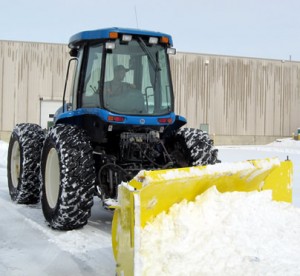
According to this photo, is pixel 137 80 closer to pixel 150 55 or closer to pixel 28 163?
pixel 150 55

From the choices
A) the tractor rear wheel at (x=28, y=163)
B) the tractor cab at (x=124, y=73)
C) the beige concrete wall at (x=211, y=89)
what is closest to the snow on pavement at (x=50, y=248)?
the tractor rear wheel at (x=28, y=163)

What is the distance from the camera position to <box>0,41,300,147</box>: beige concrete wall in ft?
76.7

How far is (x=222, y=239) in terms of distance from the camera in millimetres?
3033

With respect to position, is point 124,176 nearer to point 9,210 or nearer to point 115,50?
point 115,50

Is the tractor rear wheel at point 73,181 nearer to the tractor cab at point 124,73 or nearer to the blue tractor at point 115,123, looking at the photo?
the blue tractor at point 115,123

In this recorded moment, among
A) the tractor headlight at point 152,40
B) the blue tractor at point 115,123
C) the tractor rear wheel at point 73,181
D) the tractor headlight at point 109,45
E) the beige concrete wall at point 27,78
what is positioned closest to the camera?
the tractor rear wheel at point 73,181

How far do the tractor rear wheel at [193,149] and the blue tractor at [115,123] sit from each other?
12 mm

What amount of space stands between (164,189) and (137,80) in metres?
2.48

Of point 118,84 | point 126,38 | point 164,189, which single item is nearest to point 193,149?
point 118,84

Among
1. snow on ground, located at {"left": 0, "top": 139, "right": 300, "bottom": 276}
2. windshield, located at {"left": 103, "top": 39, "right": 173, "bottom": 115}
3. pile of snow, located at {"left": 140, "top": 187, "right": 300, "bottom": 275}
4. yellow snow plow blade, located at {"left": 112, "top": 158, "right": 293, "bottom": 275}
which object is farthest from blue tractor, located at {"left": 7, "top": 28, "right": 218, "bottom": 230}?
pile of snow, located at {"left": 140, "top": 187, "right": 300, "bottom": 275}

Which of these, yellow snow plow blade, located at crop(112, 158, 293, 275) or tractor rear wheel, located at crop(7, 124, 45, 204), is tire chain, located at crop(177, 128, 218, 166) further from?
tractor rear wheel, located at crop(7, 124, 45, 204)

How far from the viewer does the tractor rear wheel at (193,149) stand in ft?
17.3

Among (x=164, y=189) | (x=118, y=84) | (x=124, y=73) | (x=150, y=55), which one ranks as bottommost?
(x=164, y=189)

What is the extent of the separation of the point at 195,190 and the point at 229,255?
0.63m
